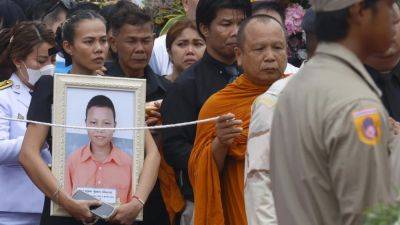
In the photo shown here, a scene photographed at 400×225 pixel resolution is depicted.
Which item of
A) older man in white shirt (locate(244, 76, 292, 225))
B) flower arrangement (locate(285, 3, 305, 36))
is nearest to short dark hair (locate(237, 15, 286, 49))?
older man in white shirt (locate(244, 76, 292, 225))

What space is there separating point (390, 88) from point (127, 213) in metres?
1.63

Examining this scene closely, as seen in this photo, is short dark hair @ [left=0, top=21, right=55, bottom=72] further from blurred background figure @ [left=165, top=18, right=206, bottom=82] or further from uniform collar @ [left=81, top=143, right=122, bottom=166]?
uniform collar @ [left=81, top=143, right=122, bottom=166]

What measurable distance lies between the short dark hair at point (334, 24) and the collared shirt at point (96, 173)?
118 inches

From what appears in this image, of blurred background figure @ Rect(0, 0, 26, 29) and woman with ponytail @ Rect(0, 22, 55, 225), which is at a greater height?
blurred background figure @ Rect(0, 0, 26, 29)

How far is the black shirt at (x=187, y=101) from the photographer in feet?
23.0

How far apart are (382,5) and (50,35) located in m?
4.11

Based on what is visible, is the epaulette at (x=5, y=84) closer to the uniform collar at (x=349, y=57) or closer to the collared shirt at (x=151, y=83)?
the collared shirt at (x=151, y=83)

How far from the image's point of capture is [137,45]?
7613 mm

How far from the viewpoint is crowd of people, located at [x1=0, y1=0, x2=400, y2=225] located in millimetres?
3836

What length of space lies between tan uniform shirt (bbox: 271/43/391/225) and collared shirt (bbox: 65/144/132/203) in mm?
2827

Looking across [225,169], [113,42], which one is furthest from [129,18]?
[225,169]

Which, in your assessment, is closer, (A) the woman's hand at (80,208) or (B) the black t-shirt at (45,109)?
(A) the woman's hand at (80,208)

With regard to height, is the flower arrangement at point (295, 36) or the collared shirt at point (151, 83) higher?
the flower arrangement at point (295, 36)

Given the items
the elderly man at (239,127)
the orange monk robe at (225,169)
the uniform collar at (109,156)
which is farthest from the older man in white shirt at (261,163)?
the uniform collar at (109,156)
